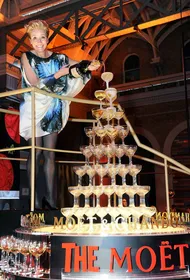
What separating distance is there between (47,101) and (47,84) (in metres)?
0.16

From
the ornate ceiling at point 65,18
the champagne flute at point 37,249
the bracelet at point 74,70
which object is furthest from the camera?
the ornate ceiling at point 65,18

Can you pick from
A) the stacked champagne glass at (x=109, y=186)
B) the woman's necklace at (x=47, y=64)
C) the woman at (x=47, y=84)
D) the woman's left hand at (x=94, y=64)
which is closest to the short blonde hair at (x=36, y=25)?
the woman at (x=47, y=84)

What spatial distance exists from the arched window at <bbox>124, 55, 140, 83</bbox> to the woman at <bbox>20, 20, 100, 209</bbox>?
769cm

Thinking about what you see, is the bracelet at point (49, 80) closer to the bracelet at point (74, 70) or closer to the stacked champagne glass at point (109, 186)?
the bracelet at point (74, 70)

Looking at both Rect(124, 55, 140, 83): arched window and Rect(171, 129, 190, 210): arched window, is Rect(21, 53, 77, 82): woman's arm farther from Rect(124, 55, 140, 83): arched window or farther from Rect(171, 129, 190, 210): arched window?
Rect(124, 55, 140, 83): arched window

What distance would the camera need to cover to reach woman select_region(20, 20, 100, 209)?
9.95ft

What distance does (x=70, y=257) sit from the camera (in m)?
2.10

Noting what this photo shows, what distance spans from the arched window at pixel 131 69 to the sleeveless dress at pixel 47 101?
765 cm

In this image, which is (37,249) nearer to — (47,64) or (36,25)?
(47,64)

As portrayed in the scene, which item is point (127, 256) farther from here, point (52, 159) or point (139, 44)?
point (139, 44)

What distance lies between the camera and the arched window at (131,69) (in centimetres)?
1070

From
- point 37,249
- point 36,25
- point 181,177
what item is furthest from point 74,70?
point 181,177

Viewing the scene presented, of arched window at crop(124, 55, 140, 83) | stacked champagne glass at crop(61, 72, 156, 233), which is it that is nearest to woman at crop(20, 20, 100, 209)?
stacked champagne glass at crop(61, 72, 156, 233)

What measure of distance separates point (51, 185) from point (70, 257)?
1100 millimetres
